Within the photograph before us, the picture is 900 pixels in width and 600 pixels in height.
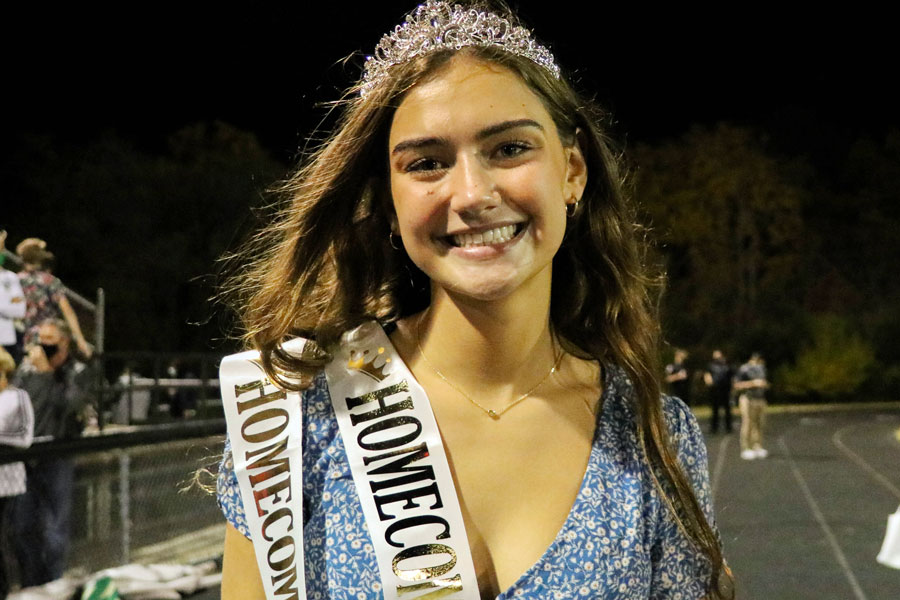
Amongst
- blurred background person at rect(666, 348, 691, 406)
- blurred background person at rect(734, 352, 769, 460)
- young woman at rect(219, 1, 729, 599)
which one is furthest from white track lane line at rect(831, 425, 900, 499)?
young woman at rect(219, 1, 729, 599)

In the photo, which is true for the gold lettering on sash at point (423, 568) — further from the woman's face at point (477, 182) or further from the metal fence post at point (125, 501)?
the metal fence post at point (125, 501)

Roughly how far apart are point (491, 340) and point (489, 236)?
0.23m

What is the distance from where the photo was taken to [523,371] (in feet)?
6.37

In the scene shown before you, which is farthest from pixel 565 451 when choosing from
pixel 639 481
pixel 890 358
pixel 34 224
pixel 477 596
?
pixel 890 358

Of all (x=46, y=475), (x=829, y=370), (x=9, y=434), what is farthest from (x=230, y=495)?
(x=829, y=370)

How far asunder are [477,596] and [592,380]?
0.45m

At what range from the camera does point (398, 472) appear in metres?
1.90

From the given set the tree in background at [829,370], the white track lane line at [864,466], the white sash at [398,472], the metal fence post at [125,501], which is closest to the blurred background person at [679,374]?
the white track lane line at [864,466]

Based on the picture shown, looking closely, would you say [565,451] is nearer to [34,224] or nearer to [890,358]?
[34,224]

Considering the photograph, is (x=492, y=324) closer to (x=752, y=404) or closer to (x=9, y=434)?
(x=9, y=434)

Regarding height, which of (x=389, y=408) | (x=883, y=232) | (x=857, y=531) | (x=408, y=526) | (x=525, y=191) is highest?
(x=883, y=232)

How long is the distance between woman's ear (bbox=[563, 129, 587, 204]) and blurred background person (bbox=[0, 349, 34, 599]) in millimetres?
2815

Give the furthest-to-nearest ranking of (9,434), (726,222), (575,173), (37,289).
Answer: (726,222) → (37,289) → (9,434) → (575,173)

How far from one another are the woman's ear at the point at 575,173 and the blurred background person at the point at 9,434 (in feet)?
9.23
